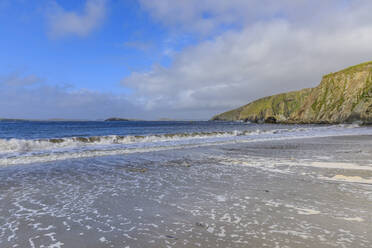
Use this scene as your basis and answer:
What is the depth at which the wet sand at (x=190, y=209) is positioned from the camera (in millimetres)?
4418

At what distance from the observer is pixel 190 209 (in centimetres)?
600

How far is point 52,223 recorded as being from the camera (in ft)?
17.4

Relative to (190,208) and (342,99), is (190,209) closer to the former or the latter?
Answer: (190,208)

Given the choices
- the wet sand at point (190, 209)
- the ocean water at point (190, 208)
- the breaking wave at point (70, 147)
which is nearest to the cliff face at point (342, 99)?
the breaking wave at point (70, 147)

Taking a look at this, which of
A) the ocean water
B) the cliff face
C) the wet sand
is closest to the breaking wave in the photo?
the ocean water

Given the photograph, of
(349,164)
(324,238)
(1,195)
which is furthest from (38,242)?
(349,164)

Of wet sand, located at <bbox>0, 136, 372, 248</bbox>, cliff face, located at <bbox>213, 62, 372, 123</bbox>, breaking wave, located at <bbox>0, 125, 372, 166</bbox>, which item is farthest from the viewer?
cliff face, located at <bbox>213, 62, 372, 123</bbox>

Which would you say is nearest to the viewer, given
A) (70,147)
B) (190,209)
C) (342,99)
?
(190,209)

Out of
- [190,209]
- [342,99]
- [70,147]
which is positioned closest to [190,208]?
[190,209]

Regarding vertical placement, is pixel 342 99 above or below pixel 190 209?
above

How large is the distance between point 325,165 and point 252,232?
28.2 ft

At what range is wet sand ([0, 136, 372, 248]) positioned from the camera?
174 inches

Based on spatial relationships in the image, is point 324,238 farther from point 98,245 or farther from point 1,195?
point 1,195

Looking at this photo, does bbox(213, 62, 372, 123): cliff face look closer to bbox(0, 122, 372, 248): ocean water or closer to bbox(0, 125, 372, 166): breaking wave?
bbox(0, 125, 372, 166): breaking wave
